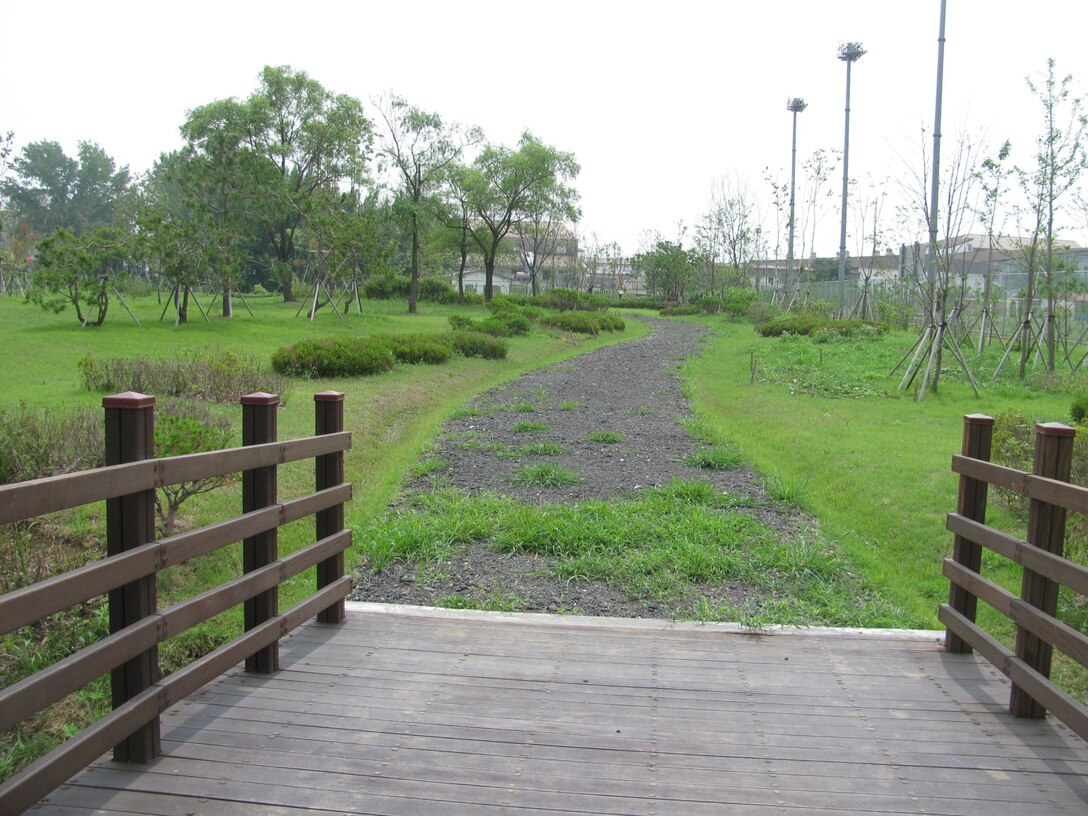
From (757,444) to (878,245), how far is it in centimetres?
2201

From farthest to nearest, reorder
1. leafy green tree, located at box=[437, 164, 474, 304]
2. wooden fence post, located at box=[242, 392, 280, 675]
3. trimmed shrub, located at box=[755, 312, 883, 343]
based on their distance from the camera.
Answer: leafy green tree, located at box=[437, 164, 474, 304] < trimmed shrub, located at box=[755, 312, 883, 343] < wooden fence post, located at box=[242, 392, 280, 675]

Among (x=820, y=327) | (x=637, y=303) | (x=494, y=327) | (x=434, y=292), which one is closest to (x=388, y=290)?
(x=434, y=292)

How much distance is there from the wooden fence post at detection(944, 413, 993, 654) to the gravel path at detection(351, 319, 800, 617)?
4.08 ft

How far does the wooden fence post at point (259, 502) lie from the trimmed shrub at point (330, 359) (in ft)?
39.0

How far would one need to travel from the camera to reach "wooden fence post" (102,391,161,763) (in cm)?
251

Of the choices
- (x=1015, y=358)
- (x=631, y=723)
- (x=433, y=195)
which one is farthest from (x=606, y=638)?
(x=433, y=195)

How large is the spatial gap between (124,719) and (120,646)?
0.79 ft

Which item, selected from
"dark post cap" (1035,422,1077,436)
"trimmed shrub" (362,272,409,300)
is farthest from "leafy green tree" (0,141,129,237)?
"dark post cap" (1035,422,1077,436)

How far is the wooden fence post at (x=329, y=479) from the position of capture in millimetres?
3979

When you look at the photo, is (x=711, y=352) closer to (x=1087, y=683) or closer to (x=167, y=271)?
(x=167, y=271)

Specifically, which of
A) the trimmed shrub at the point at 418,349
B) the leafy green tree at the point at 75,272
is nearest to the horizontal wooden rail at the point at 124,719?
the trimmed shrub at the point at 418,349

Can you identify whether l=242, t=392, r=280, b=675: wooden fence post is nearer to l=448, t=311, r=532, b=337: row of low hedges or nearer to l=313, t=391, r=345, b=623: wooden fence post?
l=313, t=391, r=345, b=623: wooden fence post

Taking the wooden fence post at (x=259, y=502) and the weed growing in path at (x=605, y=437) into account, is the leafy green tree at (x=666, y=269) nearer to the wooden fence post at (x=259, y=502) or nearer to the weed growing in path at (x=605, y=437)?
the weed growing in path at (x=605, y=437)

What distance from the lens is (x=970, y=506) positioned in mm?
3719
